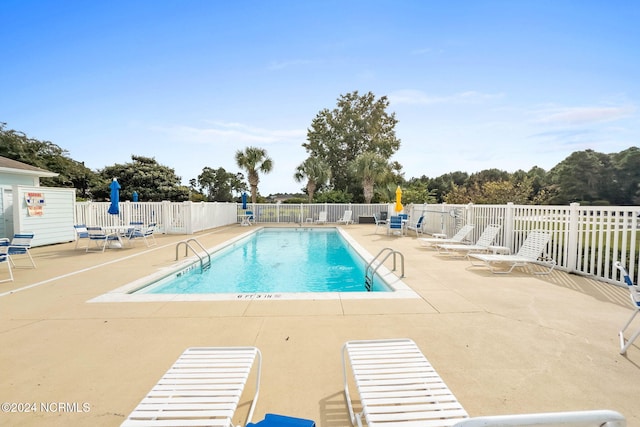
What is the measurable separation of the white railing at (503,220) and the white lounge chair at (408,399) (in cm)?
469

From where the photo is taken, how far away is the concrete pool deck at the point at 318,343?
216 cm

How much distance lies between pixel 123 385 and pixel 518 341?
12.1ft

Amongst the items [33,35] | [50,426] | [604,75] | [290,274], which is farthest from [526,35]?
[33,35]

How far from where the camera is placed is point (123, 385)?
2348 millimetres

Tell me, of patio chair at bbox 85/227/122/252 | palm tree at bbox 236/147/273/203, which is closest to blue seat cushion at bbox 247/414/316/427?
patio chair at bbox 85/227/122/252

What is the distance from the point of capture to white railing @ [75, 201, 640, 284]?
17.3 feet

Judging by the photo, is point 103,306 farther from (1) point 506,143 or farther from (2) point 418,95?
(1) point 506,143

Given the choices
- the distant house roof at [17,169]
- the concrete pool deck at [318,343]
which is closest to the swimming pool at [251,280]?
the concrete pool deck at [318,343]

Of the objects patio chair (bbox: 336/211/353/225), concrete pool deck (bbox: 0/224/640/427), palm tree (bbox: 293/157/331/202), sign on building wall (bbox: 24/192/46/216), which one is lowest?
concrete pool deck (bbox: 0/224/640/427)

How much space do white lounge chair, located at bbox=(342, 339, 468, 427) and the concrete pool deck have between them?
346 mm

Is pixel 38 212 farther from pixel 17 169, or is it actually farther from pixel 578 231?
pixel 578 231

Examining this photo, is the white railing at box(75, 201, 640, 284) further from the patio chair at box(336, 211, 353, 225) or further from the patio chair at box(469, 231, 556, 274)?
the patio chair at box(336, 211, 353, 225)

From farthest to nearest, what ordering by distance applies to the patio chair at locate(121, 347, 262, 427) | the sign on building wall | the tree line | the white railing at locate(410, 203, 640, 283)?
the tree line → the sign on building wall → the white railing at locate(410, 203, 640, 283) → the patio chair at locate(121, 347, 262, 427)

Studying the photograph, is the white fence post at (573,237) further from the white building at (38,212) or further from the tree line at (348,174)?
the white building at (38,212)
